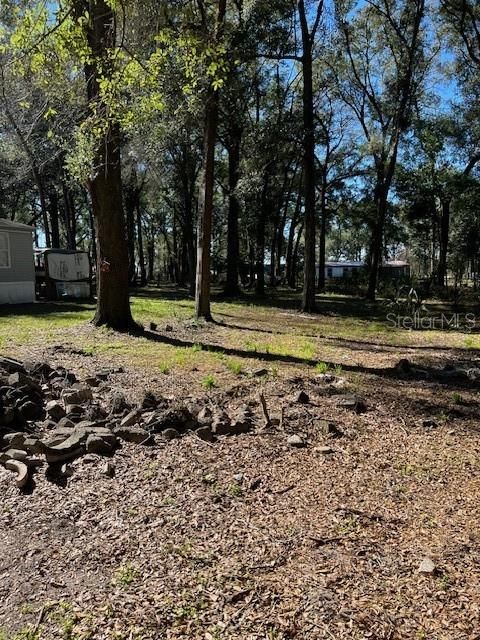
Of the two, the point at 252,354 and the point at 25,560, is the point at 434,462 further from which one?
the point at 252,354

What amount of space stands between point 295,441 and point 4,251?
48.5 ft

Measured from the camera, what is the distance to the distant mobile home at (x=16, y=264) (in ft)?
53.3

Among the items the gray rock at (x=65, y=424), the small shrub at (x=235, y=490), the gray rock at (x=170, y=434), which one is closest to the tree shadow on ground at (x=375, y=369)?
the gray rock at (x=170, y=434)

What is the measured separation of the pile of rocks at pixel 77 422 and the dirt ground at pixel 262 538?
0.12m

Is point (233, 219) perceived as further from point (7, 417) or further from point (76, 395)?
point (7, 417)

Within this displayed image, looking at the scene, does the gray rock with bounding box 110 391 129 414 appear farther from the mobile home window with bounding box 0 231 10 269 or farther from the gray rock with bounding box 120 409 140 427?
the mobile home window with bounding box 0 231 10 269

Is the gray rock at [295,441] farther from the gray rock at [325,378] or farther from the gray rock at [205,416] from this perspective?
the gray rock at [325,378]

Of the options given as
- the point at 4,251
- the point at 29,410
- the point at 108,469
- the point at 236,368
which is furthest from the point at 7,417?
the point at 4,251

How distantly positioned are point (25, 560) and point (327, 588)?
53.3 inches

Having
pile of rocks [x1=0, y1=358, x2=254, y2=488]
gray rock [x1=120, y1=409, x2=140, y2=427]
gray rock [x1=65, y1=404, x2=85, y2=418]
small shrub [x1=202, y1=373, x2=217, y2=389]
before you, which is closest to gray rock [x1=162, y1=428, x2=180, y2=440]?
pile of rocks [x1=0, y1=358, x2=254, y2=488]

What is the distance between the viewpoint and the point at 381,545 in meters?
2.54

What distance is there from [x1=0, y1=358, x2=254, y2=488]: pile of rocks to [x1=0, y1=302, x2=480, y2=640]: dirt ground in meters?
0.12

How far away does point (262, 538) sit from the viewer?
2.61 metres

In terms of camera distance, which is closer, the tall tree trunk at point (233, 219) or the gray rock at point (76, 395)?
the gray rock at point (76, 395)
